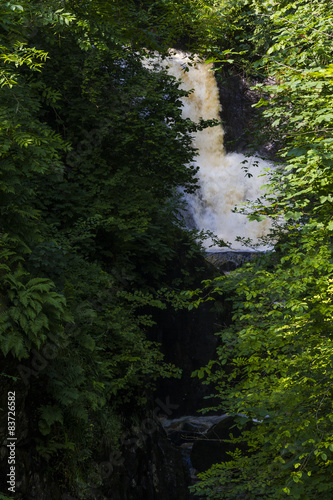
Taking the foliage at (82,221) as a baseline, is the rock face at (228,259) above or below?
above

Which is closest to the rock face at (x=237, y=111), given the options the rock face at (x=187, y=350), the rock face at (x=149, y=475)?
the rock face at (x=187, y=350)

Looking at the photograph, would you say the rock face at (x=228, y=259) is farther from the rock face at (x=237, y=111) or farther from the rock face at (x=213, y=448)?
the rock face at (x=237, y=111)

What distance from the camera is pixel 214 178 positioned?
25.3 metres

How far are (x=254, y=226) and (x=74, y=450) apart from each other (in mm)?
20634

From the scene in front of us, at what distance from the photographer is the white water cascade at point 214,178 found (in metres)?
24.6

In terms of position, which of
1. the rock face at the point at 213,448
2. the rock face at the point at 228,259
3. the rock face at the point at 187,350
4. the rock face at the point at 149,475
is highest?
the rock face at the point at 228,259

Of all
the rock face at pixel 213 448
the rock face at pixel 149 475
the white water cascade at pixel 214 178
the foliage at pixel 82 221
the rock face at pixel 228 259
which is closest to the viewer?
the foliage at pixel 82 221

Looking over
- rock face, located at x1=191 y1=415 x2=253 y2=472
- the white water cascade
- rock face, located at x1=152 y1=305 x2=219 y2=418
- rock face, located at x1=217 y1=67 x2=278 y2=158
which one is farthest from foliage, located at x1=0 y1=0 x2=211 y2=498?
rock face, located at x1=217 y1=67 x2=278 y2=158

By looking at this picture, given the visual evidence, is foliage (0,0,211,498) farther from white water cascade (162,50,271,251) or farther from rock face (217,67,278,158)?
rock face (217,67,278,158)

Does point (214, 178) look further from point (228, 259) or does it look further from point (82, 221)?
point (82, 221)

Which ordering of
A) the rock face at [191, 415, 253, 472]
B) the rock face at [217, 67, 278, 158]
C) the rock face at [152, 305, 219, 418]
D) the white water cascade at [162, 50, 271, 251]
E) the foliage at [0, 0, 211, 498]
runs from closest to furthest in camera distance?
the foliage at [0, 0, 211, 498]
the rock face at [191, 415, 253, 472]
the rock face at [152, 305, 219, 418]
the white water cascade at [162, 50, 271, 251]
the rock face at [217, 67, 278, 158]

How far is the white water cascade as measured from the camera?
2456 cm

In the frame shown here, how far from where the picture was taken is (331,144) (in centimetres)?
469

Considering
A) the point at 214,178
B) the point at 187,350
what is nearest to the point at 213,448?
the point at 187,350
